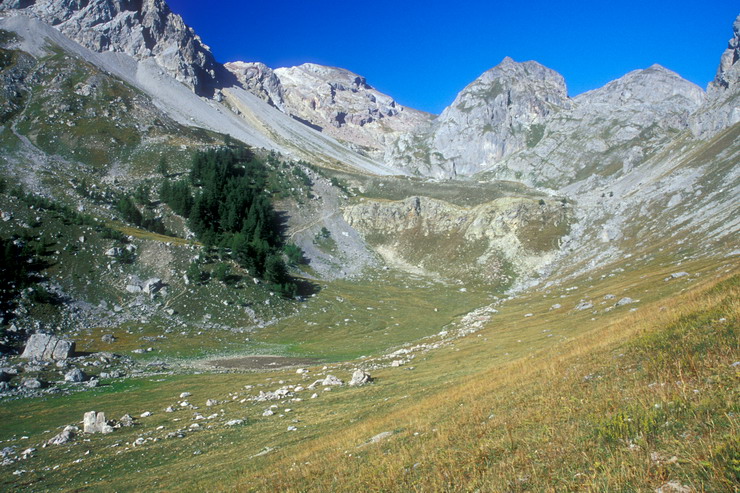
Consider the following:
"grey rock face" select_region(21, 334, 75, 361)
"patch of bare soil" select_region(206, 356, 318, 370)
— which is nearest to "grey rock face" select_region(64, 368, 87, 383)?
"grey rock face" select_region(21, 334, 75, 361)

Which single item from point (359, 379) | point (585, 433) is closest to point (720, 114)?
point (359, 379)

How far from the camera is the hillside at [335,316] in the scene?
9.52 meters

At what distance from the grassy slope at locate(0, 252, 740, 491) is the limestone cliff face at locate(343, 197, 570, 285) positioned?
90.7 meters

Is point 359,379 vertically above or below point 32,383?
below

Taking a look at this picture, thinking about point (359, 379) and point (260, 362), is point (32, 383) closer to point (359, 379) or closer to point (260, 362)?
point (260, 362)

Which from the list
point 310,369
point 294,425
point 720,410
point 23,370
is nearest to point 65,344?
point 23,370

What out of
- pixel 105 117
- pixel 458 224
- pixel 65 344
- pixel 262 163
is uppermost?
pixel 105 117

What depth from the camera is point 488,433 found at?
10672 mm

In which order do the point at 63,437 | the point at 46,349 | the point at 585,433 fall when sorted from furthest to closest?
the point at 46,349 → the point at 63,437 → the point at 585,433

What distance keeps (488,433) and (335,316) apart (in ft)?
245

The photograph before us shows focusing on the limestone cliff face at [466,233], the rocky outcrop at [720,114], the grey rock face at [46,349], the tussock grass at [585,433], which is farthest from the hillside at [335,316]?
the rocky outcrop at [720,114]

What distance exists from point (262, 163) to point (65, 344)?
129 meters

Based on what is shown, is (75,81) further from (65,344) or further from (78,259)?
(65,344)

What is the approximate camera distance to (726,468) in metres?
5.00
